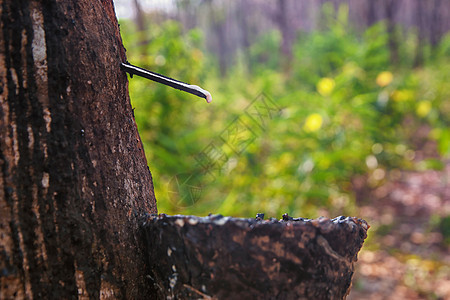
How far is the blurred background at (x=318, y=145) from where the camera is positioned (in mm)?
2617

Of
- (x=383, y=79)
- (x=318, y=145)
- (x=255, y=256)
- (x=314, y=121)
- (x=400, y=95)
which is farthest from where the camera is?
(x=400, y=95)

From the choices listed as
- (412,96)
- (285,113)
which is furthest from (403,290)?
(412,96)

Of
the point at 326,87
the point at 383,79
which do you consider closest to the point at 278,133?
the point at 326,87

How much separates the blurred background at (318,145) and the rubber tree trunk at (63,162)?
926 millimetres

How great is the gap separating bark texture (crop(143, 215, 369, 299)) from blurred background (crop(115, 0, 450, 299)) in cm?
95

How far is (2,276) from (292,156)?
8.86 ft

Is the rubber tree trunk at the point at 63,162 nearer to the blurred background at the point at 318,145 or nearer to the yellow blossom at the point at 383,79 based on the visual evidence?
the blurred background at the point at 318,145

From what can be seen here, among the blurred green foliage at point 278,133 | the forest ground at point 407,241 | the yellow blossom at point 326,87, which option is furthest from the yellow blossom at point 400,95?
the yellow blossom at point 326,87

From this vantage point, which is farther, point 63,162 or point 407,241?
point 407,241

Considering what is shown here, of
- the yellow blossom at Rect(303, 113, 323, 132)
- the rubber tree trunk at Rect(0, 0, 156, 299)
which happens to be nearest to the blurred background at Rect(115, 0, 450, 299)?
the yellow blossom at Rect(303, 113, 323, 132)

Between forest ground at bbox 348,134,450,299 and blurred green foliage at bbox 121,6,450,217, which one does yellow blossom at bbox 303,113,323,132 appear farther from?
forest ground at bbox 348,134,450,299

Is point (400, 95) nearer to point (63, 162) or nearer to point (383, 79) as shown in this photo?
point (383, 79)

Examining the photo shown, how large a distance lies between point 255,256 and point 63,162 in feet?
1.12

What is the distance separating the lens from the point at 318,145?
10.1ft
